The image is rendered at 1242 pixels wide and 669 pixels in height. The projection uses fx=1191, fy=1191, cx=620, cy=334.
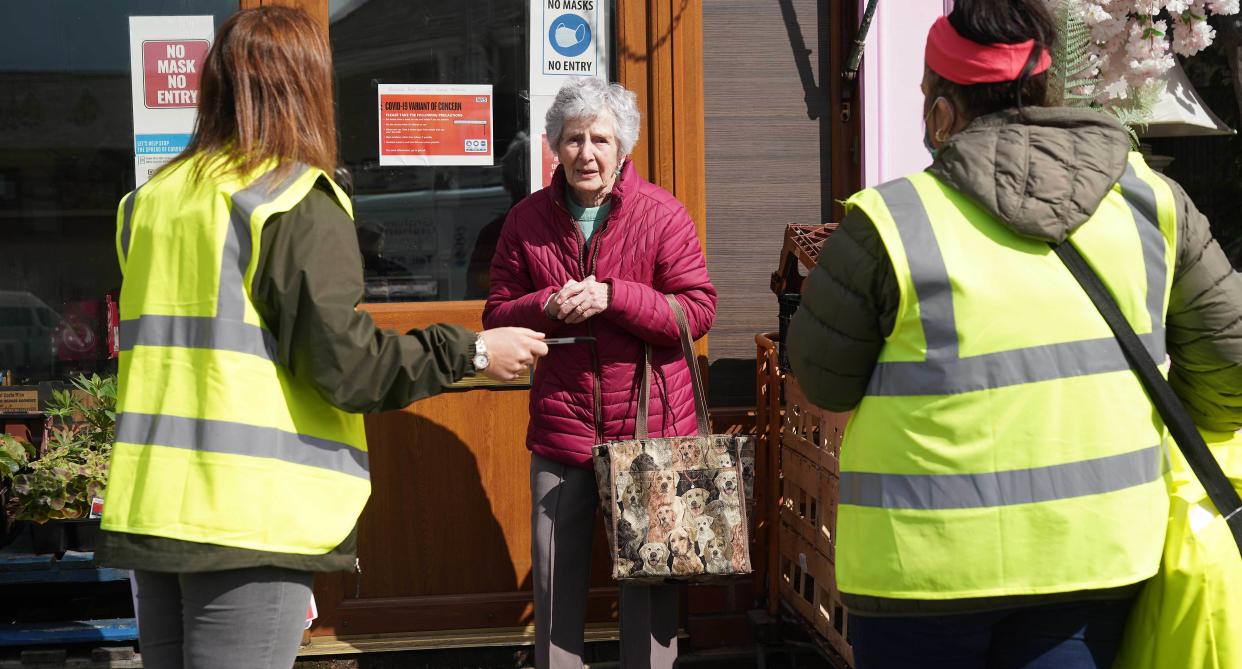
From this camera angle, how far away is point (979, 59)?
205cm

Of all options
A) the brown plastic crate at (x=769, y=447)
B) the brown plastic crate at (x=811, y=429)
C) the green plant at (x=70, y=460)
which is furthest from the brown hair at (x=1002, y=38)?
the green plant at (x=70, y=460)

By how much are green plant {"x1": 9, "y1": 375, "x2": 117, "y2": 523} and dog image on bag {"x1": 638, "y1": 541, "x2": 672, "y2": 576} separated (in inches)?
69.1

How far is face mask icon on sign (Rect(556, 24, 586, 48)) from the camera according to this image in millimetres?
4340

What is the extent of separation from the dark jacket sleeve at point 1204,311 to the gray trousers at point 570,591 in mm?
1761

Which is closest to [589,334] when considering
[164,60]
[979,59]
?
[979,59]

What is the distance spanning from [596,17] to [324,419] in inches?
99.2

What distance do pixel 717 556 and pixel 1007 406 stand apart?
1.49 m

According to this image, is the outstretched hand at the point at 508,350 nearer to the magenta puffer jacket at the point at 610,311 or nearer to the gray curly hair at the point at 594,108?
the magenta puffer jacket at the point at 610,311

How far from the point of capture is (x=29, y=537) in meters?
4.05

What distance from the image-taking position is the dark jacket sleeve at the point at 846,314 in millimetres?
2010

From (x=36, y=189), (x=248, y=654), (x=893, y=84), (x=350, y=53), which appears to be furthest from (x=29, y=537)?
(x=893, y=84)

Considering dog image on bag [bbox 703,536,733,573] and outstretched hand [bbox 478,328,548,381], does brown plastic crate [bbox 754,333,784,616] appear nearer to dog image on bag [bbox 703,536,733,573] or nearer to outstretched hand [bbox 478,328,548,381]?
dog image on bag [bbox 703,536,733,573]

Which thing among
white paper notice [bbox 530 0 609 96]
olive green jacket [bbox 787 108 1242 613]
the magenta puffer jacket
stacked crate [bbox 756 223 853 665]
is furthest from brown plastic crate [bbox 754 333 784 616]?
olive green jacket [bbox 787 108 1242 613]

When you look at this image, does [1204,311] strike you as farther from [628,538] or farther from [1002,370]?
[628,538]
